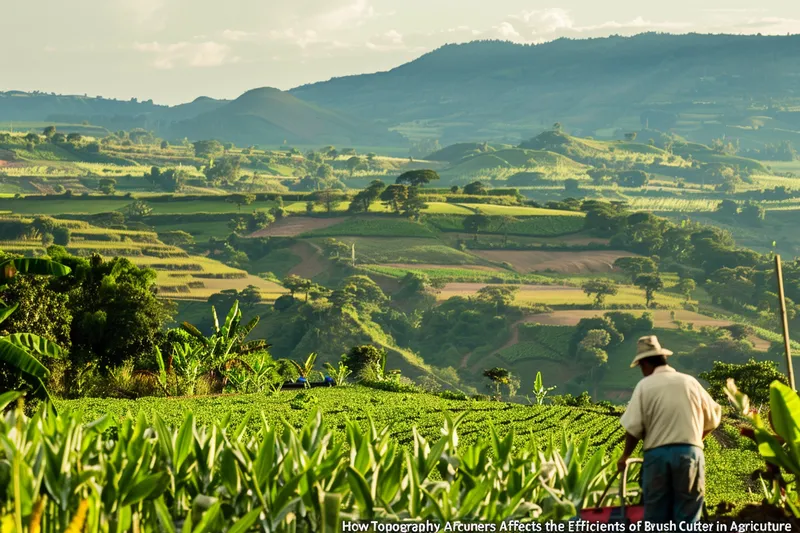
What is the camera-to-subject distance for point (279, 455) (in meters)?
7.33

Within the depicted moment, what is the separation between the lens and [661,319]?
114 metres

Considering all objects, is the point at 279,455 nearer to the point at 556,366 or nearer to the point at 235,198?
the point at 556,366

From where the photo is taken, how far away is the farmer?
260 inches

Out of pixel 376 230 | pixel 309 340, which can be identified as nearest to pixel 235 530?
pixel 309 340

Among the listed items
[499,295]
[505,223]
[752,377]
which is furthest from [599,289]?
[752,377]

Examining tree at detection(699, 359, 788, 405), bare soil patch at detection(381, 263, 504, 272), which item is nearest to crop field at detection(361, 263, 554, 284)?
bare soil patch at detection(381, 263, 504, 272)

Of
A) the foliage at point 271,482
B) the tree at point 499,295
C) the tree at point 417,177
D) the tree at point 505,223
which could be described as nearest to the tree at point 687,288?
the tree at point 499,295

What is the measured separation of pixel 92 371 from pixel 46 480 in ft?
66.8

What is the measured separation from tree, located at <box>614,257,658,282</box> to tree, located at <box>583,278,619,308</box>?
23.5 ft

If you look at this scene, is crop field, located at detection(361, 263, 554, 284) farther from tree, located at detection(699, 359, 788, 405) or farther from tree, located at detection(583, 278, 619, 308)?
tree, located at detection(699, 359, 788, 405)

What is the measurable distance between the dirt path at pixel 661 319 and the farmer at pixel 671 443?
345 feet

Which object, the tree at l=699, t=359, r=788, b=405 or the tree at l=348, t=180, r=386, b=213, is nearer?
the tree at l=699, t=359, r=788, b=405

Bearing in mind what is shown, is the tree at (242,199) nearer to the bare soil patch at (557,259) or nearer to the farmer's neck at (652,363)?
the bare soil patch at (557,259)

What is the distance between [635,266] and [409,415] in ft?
376
